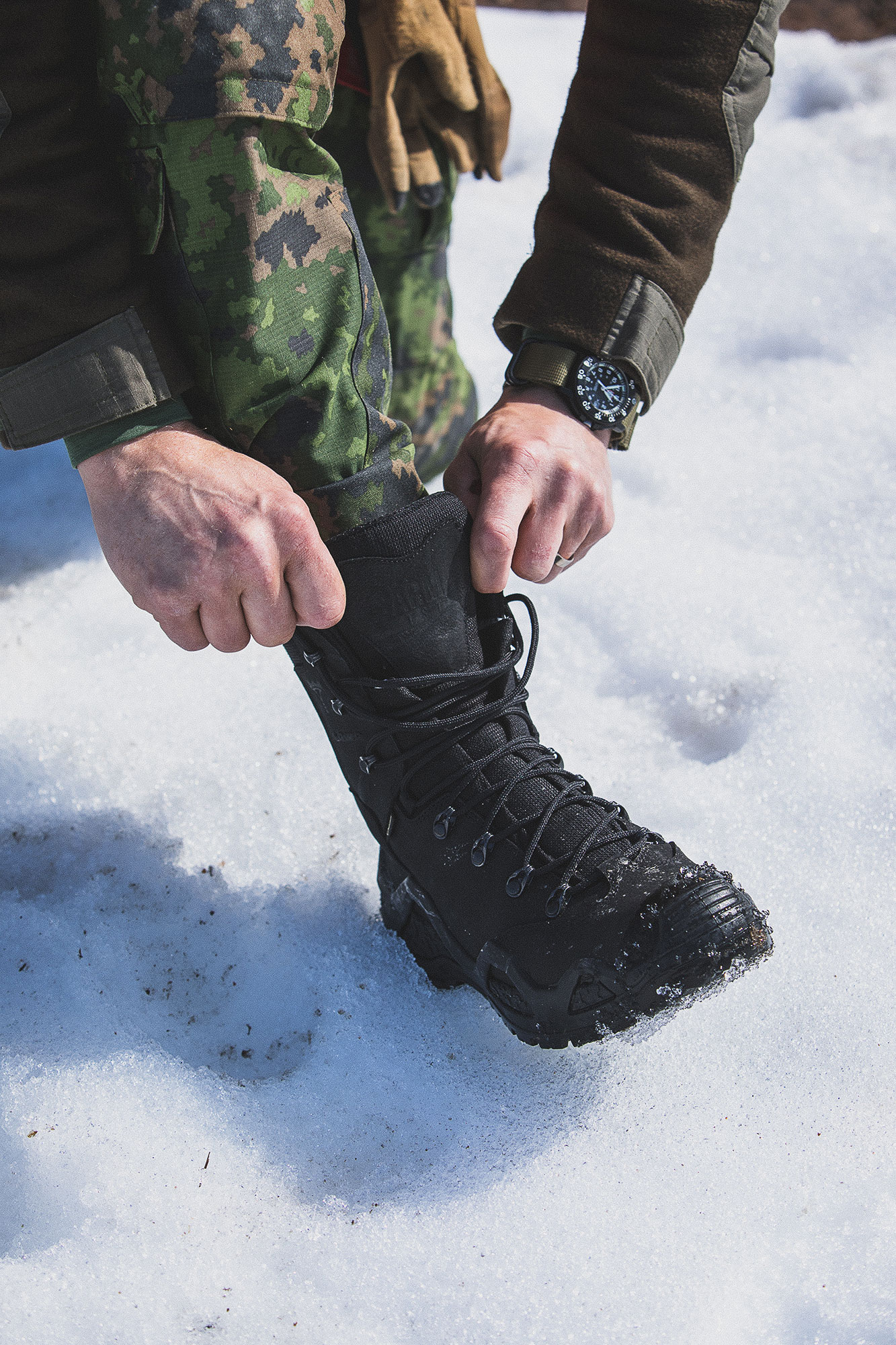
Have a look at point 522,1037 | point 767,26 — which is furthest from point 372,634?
point 767,26

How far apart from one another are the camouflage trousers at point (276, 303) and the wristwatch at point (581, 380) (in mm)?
160

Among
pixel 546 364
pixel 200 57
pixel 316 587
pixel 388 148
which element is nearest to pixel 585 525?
pixel 546 364

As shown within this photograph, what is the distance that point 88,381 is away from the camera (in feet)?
2.88

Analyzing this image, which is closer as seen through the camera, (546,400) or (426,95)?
(546,400)

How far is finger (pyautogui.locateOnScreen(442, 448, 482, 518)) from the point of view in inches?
41.6

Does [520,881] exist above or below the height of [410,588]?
below

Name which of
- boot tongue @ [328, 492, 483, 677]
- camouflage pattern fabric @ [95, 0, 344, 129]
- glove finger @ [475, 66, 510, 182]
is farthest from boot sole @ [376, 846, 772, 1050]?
glove finger @ [475, 66, 510, 182]

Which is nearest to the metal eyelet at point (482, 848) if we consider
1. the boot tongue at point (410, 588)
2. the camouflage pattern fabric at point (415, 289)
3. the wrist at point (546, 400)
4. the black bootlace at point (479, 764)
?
the black bootlace at point (479, 764)

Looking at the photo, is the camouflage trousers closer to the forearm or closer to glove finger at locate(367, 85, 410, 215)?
the forearm

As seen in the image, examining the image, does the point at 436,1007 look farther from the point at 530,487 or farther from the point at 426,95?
the point at 426,95

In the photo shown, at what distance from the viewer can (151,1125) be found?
35.0 inches

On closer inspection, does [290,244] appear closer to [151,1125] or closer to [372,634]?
[372,634]

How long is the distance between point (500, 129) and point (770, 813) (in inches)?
42.6

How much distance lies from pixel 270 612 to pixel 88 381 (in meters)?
0.25
